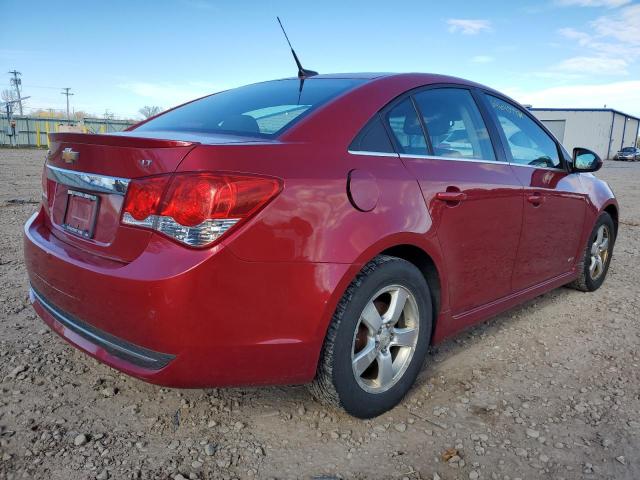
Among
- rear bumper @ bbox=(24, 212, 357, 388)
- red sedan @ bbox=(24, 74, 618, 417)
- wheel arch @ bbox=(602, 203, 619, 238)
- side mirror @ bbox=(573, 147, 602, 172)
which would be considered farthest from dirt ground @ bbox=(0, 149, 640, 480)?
wheel arch @ bbox=(602, 203, 619, 238)

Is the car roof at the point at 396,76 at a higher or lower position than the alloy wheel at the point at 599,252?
higher

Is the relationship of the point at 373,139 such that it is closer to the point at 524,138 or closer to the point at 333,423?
the point at 333,423

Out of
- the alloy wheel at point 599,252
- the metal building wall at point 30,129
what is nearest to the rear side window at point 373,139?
the alloy wheel at point 599,252

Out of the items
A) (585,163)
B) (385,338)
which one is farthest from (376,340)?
(585,163)

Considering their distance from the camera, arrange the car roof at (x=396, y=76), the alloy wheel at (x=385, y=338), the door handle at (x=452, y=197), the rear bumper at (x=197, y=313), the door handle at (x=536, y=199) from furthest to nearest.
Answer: the door handle at (x=536, y=199) < the car roof at (x=396, y=76) < the door handle at (x=452, y=197) < the alloy wheel at (x=385, y=338) < the rear bumper at (x=197, y=313)

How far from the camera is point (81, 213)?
215 cm

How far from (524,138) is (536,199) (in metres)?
0.47

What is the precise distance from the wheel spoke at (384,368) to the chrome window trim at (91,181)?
4.32ft

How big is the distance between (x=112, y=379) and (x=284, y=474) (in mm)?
1157

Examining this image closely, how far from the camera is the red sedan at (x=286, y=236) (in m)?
1.81

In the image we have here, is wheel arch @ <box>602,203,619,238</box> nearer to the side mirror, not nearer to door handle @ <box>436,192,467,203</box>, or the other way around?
the side mirror

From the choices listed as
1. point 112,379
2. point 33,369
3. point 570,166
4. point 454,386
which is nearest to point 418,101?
point 454,386

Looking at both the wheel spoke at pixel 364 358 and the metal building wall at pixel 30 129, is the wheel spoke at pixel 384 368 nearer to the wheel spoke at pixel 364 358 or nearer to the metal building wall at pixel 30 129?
the wheel spoke at pixel 364 358

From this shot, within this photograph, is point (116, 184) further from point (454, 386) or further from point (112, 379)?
point (454, 386)
